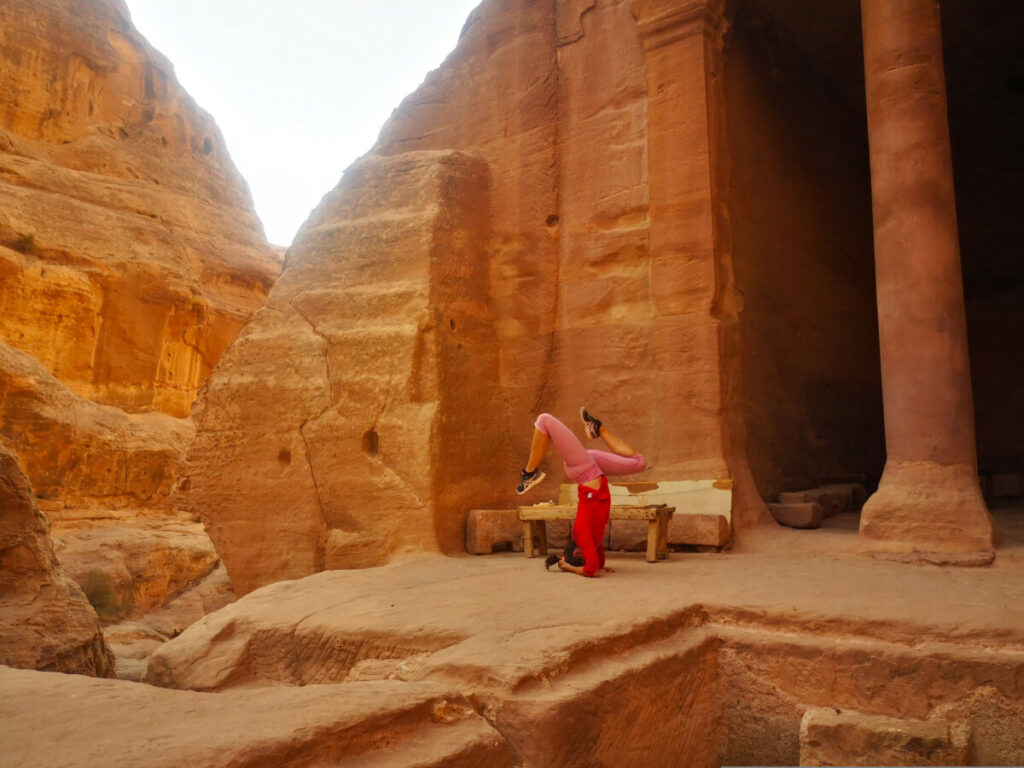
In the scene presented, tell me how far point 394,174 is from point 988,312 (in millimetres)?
7144

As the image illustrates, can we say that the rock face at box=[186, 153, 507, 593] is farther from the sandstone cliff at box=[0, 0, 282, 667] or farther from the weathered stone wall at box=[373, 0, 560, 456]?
the sandstone cliff at box=[0, 0, 282, 667]

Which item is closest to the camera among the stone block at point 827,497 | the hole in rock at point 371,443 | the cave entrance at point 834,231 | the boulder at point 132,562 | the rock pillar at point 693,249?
the rock pillar at point 693,249

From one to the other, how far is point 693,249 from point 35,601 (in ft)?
16.9

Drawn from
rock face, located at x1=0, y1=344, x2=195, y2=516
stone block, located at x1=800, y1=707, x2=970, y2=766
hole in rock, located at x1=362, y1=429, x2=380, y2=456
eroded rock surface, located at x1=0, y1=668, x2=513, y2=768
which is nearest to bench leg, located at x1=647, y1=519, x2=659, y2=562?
stone block, located at x1=800, y1=707, x2=970, y2=766

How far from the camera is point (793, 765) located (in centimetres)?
318

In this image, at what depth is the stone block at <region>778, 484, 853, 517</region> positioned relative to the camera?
20.4 feet

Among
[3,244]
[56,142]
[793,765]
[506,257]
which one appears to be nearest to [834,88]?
[506,257]

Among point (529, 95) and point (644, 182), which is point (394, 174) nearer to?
point (529, 95)

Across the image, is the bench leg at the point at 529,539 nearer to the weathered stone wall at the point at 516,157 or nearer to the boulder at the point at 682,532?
the boulder at the point at 682,532

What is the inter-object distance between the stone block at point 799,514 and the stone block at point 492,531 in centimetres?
184

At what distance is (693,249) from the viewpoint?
19.0 ft

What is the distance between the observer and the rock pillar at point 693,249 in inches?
221

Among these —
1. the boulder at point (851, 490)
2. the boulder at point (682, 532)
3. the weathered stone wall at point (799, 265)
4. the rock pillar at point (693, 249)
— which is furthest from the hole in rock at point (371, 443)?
the boulder at point (851, 490)

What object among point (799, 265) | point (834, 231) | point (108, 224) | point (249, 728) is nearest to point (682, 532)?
point (799, 265)
